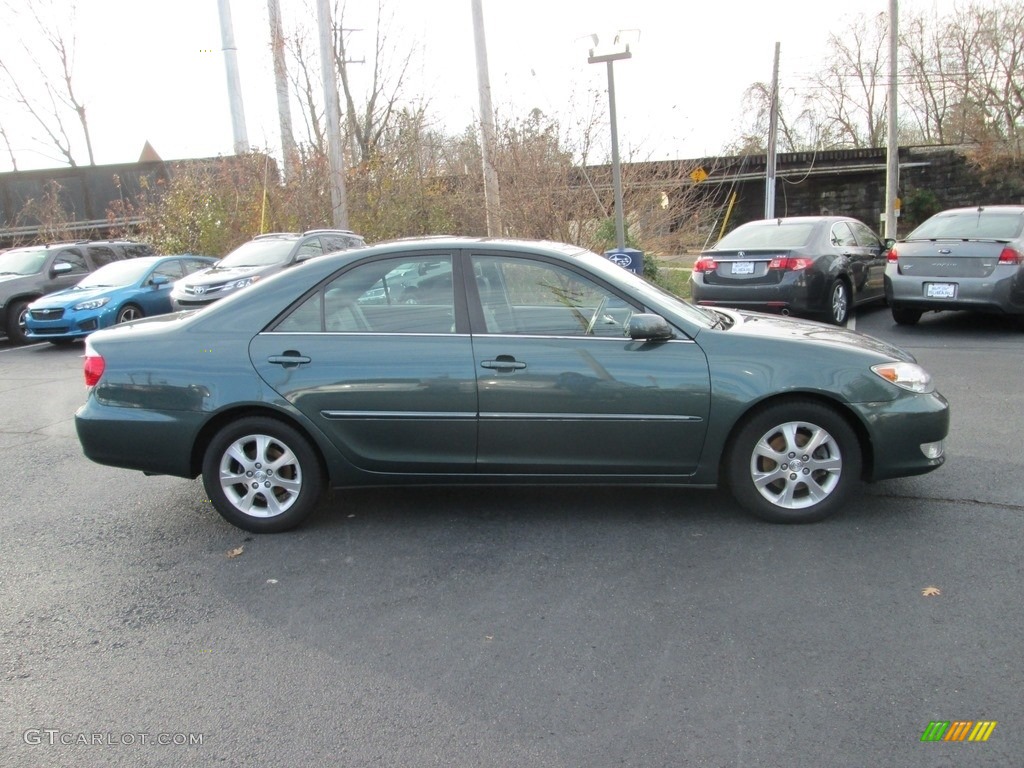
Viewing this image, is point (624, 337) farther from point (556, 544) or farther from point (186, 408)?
point (186, 408)

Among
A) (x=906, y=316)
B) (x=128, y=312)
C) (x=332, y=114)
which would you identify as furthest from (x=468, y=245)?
(x=332, y=114)

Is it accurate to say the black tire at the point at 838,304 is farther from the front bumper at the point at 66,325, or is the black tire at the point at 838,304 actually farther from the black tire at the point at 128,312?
the black tire at the point at 128,312

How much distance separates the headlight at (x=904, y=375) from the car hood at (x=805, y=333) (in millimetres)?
99

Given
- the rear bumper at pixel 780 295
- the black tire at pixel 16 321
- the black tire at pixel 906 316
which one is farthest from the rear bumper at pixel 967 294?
the black tire at pixel 16 321

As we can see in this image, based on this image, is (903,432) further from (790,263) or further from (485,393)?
(790,263)

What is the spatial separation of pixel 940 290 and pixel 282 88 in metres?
15.9

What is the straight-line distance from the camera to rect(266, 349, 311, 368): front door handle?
4625 mm

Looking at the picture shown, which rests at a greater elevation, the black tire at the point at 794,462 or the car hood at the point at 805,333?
the car hood at the point at 805,333

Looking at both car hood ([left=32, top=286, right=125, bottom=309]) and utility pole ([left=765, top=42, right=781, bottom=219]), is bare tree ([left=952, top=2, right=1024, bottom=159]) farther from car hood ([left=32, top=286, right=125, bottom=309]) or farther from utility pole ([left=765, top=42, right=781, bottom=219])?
car hood ([left=32, top=286, right=125, bottom=309])

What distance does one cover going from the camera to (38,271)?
14.8 metres

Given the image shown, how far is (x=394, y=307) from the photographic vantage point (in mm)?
4758

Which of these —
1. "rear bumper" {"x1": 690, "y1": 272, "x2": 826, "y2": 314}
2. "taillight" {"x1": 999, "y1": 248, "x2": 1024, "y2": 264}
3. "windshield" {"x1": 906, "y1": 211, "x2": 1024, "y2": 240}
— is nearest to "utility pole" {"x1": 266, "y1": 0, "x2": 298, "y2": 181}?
"rear bumper" {"x1": 690, "y1": 272, "x2": 826, "y2": 314}

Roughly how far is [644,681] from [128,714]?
6.18ft

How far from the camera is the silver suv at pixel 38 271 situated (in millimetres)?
14172
